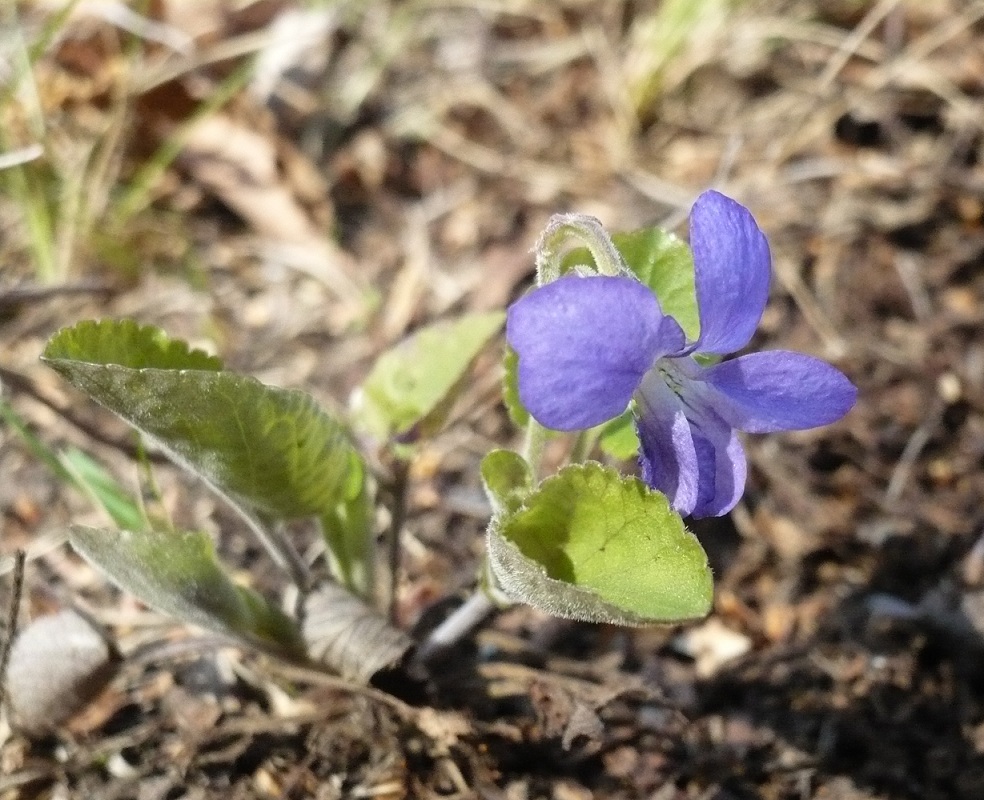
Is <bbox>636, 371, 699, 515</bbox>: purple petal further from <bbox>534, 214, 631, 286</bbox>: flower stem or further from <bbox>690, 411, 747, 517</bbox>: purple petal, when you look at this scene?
<bbox>534, 214, 631, 286</bbox>: flower stem

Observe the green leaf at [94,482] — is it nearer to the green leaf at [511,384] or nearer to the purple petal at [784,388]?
the green leaf at [511,384]

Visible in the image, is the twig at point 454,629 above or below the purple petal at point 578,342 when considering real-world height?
below

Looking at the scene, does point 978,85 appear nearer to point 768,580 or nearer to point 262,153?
point 768,580

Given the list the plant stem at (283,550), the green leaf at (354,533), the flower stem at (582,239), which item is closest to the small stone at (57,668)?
the plant stem at (283,550)

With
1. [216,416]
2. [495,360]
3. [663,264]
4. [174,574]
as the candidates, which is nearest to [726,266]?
[663,264]

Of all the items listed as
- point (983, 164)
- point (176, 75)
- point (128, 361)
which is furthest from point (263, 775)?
point (983, 164)

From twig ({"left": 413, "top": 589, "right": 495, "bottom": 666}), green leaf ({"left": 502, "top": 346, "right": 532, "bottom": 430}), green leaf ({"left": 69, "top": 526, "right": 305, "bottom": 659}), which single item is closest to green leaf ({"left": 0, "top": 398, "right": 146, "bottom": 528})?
green leaf ({"left": 69, "top": 526, "right": 305, "bottom": 659})

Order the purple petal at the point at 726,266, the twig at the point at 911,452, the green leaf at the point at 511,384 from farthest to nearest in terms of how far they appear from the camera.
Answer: the twig at the point at 911,452, the green leaf at the point at 511,384, the purple petal at the point at 726,266
